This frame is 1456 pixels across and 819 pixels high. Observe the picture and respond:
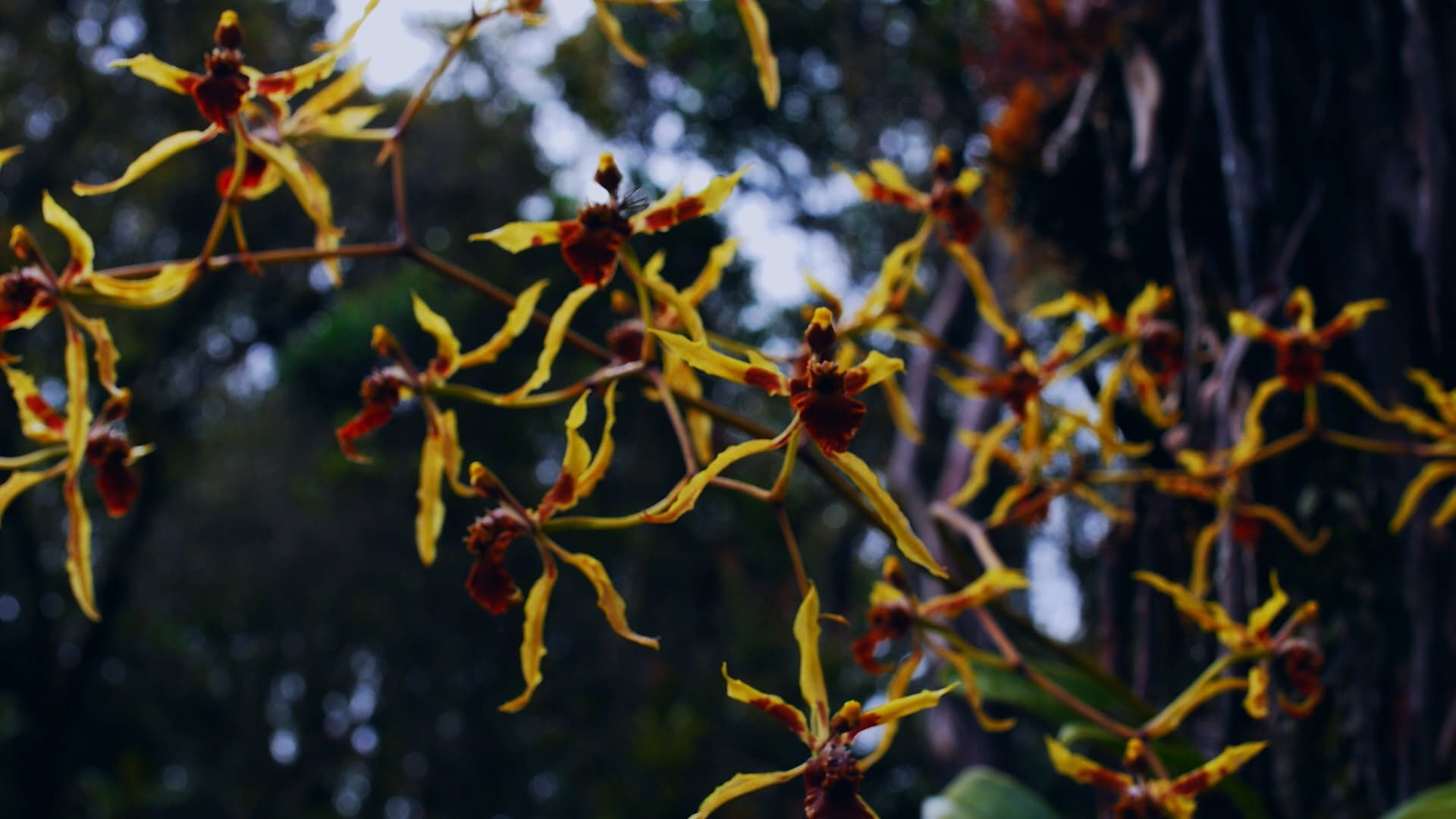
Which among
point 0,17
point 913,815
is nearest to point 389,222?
point 0,17

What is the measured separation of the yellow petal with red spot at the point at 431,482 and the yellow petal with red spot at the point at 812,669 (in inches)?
11.0

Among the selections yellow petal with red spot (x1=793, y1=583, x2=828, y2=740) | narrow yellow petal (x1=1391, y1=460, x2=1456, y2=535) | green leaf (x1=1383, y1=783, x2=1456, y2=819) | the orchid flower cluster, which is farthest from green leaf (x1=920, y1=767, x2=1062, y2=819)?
yellow petal with red spot (x1=793, y1=583, x2=828, y2=740)

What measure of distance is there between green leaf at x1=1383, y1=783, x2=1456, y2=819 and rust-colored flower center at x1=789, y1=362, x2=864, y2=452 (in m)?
0.70

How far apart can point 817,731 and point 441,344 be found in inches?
14.4

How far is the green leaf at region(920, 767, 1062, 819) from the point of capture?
119 cm

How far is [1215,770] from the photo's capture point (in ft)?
2.49

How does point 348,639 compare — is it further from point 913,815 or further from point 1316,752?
point 1316,752

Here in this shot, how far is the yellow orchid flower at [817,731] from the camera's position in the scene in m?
0.58

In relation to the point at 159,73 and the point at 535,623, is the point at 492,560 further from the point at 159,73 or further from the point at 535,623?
the point at 159,73

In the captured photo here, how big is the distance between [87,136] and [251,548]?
11.3ft

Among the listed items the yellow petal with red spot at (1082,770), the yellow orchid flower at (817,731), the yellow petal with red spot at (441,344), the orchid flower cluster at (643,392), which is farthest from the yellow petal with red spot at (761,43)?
the yellow petal with red spot at (1082,770)

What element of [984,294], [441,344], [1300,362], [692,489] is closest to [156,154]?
[441,344]

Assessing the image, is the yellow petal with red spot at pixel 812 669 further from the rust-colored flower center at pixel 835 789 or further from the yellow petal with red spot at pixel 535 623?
the yellow petal with red spot at pixel 535 623

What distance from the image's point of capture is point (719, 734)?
6.26 meters
